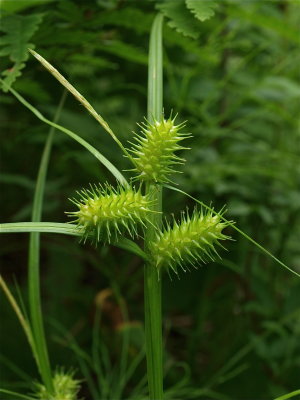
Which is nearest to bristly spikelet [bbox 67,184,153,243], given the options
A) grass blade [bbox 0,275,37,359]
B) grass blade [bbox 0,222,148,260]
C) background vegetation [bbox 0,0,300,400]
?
grass blade [bbox 0,222,148,260]

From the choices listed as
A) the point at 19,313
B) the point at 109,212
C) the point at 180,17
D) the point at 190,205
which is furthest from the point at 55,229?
the point at 190,205

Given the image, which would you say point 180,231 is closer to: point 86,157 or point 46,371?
point 46,371

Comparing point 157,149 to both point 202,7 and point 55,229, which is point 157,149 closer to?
point 55,229

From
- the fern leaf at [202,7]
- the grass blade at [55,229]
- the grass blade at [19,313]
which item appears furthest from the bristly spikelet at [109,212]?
the fern leaf at [202,7]

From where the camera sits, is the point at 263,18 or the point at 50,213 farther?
the point at 50,213

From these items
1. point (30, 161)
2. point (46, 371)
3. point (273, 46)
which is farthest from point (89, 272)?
point (46, 371)

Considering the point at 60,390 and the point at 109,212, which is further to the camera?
the point at 60,390
